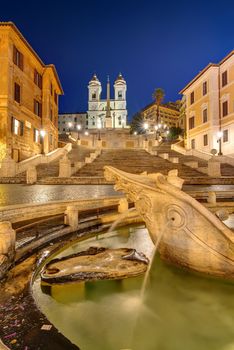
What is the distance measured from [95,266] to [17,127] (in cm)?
2618

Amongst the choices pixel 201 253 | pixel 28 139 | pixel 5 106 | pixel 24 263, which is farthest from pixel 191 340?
pixel 28 139

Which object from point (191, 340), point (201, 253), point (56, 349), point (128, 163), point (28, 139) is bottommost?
point (191, 340)

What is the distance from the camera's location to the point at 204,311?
3656 mm

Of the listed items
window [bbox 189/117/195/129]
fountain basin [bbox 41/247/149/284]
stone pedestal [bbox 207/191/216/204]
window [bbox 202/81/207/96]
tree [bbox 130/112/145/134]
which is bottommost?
fountain basin [bbox 41/247/149/284]

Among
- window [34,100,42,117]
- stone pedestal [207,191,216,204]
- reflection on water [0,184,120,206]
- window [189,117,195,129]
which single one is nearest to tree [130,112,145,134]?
window [189,117,195,129]

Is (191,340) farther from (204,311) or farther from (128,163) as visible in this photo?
(128,163)

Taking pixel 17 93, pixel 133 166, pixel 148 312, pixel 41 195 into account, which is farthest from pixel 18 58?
pixel 148 312

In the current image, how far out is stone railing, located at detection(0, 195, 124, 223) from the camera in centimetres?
582

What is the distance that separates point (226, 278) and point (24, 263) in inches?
139

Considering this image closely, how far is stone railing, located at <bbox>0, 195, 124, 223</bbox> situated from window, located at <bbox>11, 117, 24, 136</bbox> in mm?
20833

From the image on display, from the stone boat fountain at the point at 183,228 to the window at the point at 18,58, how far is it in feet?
91.9

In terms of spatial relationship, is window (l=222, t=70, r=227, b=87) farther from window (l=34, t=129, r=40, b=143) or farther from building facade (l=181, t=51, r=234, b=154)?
window (l=34, t=129, r=40, b=143)

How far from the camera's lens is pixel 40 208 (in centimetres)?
675

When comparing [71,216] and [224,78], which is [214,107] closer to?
[224,78]
